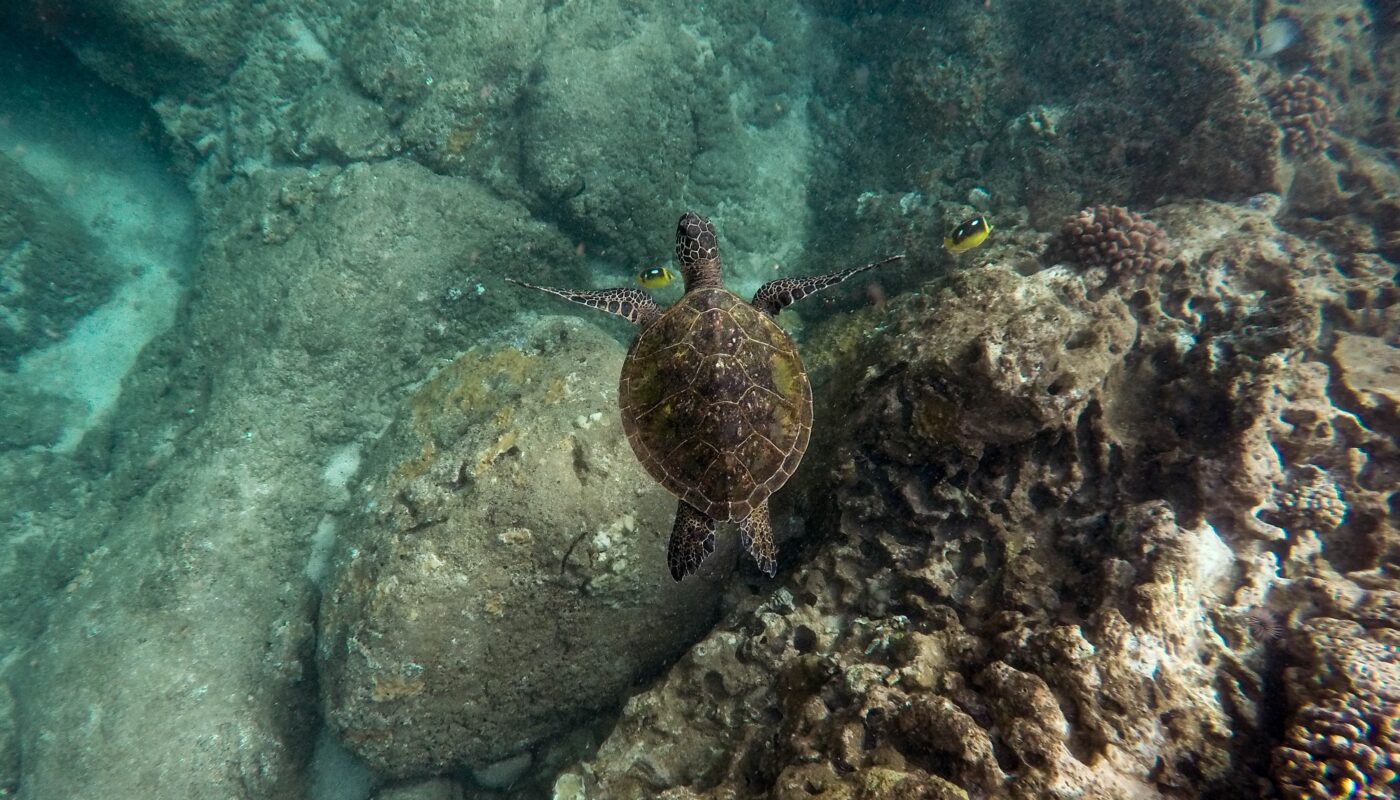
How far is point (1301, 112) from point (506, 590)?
11.6 m

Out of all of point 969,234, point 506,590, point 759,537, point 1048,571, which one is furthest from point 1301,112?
point 506,590

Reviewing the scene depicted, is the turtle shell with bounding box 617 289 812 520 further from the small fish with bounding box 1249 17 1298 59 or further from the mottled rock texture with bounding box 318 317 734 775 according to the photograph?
the small fish with bounding box 1249 17 1298 59

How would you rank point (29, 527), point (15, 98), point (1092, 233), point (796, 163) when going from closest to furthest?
point (1092, 233)
point (29, 527)
point (15, 98)
point (796, 163)

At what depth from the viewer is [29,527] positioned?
9.15 meters

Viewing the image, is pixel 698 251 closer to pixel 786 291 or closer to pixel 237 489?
pixel 786 291

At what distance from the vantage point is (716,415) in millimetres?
3975

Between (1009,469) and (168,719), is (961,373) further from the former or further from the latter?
(168,719)

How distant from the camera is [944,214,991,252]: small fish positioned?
530cm

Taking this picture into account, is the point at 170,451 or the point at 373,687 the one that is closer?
the point at 373,687

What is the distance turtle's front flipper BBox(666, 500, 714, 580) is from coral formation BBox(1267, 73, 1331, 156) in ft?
30.2

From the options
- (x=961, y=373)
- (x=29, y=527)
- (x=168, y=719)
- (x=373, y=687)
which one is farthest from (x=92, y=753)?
(x=961, y=373)

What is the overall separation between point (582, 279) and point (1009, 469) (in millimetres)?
6722

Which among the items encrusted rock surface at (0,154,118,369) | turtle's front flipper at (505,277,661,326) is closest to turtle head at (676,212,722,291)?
turtle's front flipper at (505,277,661,326)

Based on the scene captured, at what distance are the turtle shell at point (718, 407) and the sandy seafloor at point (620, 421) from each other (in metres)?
0.68
